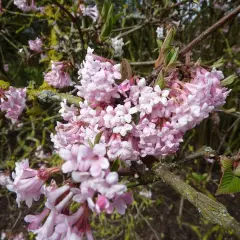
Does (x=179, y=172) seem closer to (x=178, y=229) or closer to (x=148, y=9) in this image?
(x=178, y=229)

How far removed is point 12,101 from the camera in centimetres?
139

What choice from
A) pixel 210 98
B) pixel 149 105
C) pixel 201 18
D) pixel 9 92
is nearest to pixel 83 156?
pixel 149 105

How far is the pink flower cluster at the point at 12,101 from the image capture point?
138cm

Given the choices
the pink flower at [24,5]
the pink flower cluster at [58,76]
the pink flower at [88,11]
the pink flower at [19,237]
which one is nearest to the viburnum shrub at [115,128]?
the pink flower cluster at [58,76]

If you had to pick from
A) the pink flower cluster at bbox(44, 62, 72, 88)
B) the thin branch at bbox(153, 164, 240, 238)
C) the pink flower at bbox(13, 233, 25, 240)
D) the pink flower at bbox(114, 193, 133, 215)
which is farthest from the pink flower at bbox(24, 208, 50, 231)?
the pink flower at bbox(13, 233, 25, 240)

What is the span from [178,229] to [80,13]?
8.73 feet

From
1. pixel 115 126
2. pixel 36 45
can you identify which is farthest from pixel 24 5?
pixel 115 126

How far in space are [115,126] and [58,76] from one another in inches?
32.4

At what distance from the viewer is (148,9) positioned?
2.51 meters

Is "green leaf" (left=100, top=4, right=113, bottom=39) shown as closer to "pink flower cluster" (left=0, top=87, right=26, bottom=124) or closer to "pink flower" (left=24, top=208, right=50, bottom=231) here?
"pink flower cluster" (left=0, top=87, right=26, bottom=124)

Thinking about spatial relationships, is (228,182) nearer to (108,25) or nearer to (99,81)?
(99,81)

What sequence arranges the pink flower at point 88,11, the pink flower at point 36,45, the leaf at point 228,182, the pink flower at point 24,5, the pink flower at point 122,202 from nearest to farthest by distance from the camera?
the pink flower at point 122,202
the leaf at point 228,182
the pink flower at point 88,11
the pink flower at point 36,45
the pink flower at point 24,5

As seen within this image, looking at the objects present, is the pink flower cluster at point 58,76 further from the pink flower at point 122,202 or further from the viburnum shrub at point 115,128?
the pink flower at point 122,202

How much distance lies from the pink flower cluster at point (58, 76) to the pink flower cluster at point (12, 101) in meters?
0.18
